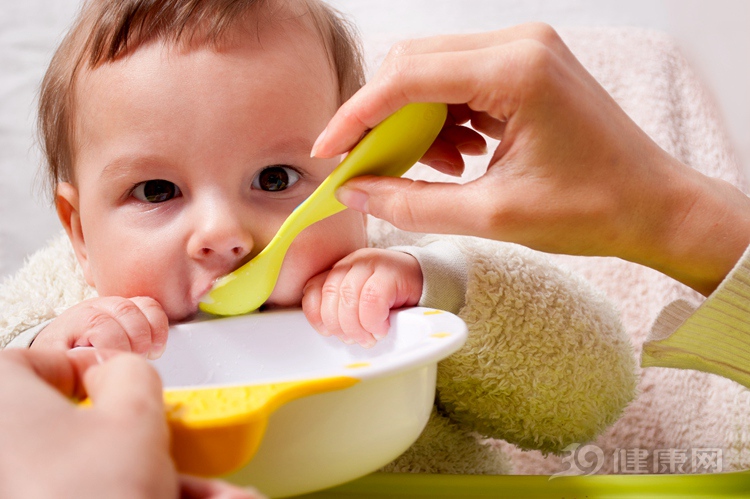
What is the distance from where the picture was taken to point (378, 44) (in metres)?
1.33

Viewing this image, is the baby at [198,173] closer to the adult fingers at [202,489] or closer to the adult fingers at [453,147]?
the adult fingers at [453,147]

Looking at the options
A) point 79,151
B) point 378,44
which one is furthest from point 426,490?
point 378,44

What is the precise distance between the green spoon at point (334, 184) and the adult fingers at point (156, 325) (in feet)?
0.15

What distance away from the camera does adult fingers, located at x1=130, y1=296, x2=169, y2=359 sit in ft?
2.14

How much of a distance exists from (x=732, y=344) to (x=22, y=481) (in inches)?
24.2

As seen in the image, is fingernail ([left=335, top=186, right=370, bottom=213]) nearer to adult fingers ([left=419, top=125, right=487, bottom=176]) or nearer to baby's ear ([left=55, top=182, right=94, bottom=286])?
adult fingers ([left=419, top=125, right=487, bottom=176])

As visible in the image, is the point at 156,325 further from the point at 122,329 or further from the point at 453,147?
the point at 453,147

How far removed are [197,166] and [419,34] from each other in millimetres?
890

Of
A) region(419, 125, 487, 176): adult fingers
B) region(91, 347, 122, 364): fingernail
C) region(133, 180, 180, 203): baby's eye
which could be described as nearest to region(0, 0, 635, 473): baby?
region(133, 180, 180, 203): baby's eye

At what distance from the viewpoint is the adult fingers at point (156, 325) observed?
65cm

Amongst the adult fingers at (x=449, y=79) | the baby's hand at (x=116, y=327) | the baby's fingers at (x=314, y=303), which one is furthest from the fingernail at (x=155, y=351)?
the adult fingers at (x=449, y=79)

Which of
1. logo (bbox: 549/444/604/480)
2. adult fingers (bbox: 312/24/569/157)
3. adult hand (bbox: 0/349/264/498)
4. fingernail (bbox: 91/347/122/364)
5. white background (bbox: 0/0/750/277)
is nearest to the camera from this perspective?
adult hand (bbox: 0/349/264/498)

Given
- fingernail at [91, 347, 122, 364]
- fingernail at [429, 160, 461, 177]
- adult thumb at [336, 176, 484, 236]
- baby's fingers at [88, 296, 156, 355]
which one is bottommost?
baby's fingers at [88, 296, 156, 355]

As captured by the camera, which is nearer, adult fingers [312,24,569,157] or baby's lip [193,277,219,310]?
adult fingers [312,24,569,157]
